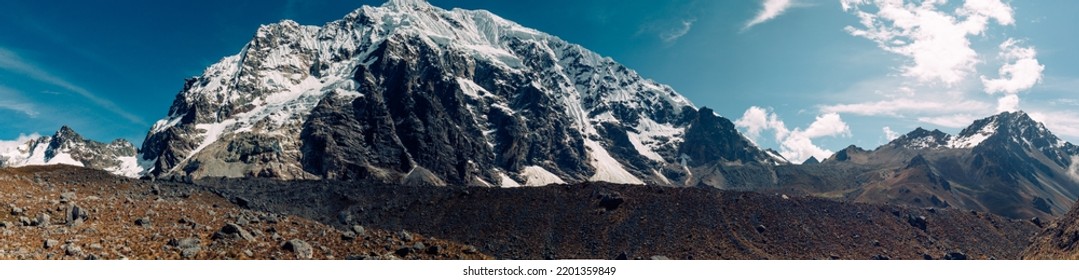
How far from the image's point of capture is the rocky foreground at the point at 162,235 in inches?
1116

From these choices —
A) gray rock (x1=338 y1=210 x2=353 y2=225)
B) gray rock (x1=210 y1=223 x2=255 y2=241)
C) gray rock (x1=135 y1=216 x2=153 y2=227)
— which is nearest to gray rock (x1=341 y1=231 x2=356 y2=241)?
gray rock (x1=210 y1=223 x2=255 y2=241)

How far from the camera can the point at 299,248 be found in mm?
32938

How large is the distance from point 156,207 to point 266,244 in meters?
12.2

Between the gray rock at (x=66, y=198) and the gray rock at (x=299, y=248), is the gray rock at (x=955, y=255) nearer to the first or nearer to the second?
the gray rock at (x=299, y=248)

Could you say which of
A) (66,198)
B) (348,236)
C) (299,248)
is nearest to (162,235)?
(299,248)

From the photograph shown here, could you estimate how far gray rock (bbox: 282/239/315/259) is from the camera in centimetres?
3262

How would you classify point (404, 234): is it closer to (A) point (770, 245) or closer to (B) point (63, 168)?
(A) point (770, 245)

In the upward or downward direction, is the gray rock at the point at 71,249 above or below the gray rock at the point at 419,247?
below

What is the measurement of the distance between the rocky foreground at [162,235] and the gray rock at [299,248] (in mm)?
51

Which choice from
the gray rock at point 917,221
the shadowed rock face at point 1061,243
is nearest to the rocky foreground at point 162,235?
the shadowed rock face at point 1061,243

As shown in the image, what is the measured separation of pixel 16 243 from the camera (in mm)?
26969

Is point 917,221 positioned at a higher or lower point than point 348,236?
higher

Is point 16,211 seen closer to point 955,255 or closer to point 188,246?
point 188,246

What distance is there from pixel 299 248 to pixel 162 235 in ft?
21.7
